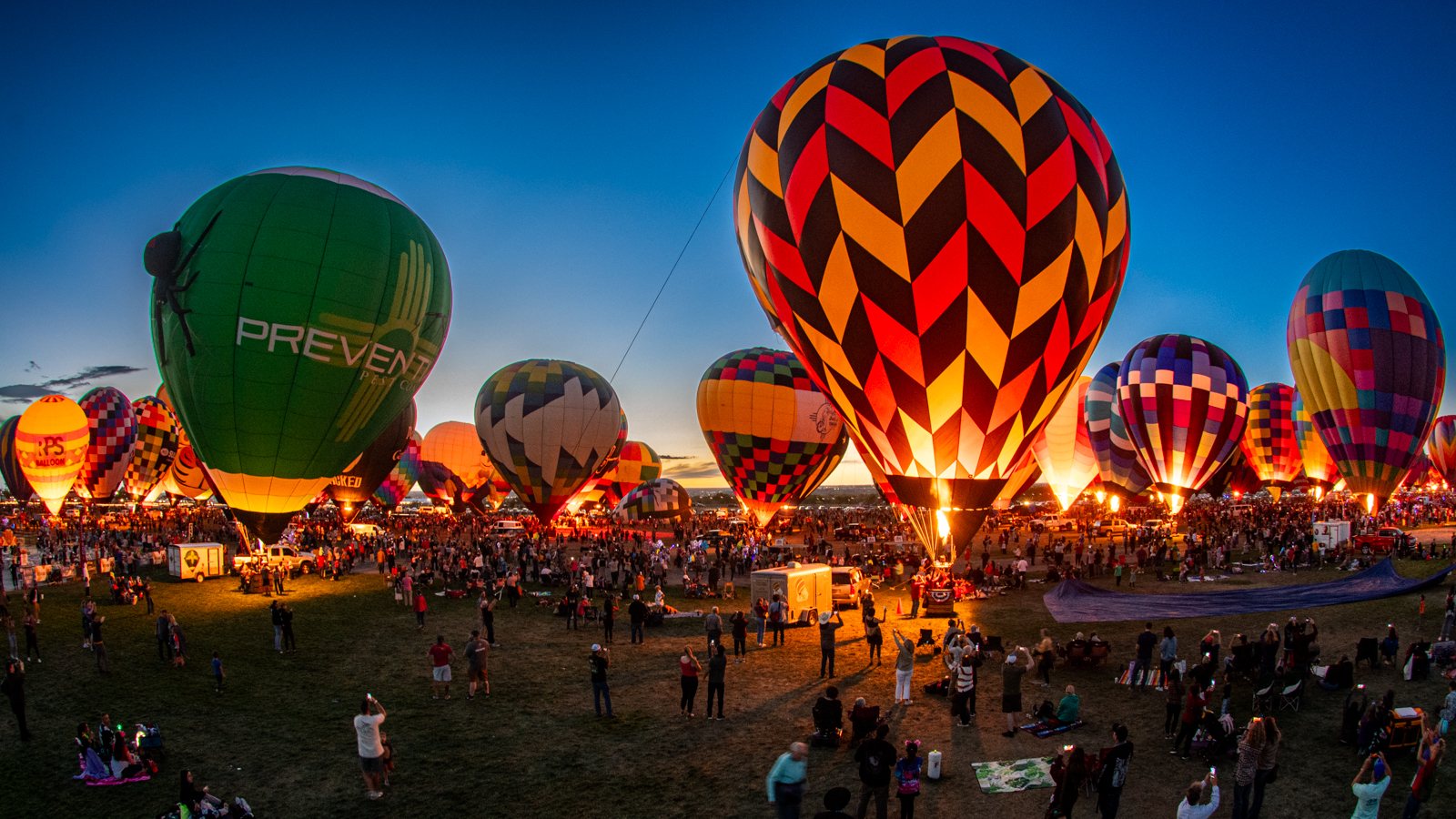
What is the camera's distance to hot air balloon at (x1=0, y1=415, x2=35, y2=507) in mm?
41062

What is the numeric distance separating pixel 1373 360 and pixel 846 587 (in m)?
19.5

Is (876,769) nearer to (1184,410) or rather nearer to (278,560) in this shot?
(278,560)

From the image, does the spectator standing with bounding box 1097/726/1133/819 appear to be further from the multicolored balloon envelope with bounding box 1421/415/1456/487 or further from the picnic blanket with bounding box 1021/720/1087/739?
the multicolored balloon envelope with bounding box 1421/415/1456/487

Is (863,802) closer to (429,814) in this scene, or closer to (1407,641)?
(429,814)

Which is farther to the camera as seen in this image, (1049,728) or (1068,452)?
(1068,452)

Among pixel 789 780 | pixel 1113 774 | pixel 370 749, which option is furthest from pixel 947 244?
pixel 370 749

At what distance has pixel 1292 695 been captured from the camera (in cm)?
892

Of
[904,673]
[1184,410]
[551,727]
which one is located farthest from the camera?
[1184,410]

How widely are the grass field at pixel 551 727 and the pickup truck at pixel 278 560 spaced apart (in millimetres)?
5957

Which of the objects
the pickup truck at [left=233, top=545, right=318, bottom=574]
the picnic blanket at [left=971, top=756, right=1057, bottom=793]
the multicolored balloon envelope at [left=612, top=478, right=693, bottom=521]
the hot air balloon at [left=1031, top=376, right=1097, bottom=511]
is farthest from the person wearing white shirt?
the multicolored balloon envelope at [left=612, top=478, right=693, bottom=521]

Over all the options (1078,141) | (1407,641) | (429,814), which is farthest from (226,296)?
(1407,641)

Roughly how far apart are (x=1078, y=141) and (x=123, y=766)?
15498 mm

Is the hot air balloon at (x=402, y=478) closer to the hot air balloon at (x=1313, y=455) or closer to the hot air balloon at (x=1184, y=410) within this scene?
the hot air balloon at (x=1184, y=410)

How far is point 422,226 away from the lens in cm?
1784
